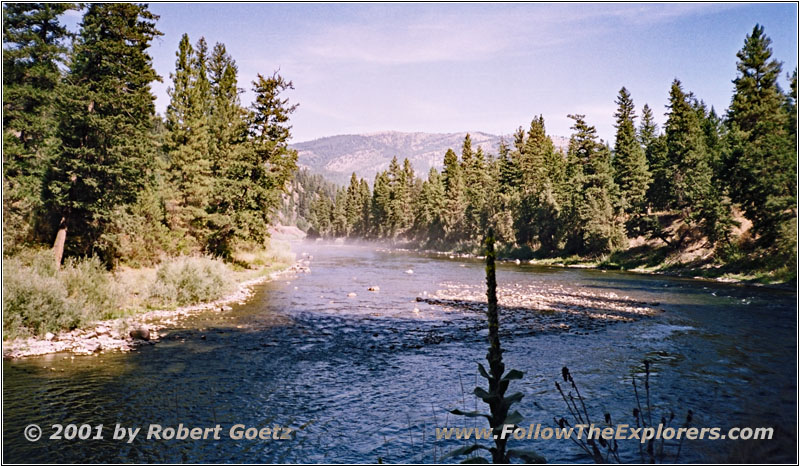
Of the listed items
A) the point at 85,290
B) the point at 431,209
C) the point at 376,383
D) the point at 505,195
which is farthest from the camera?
A: the point at 431,209

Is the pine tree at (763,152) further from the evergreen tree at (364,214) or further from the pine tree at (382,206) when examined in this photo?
the evergreen tree at (364,214)

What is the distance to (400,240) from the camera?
110 meters

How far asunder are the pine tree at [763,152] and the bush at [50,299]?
39389mm

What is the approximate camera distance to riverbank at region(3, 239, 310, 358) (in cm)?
1482

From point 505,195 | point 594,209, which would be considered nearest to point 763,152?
point 594,209

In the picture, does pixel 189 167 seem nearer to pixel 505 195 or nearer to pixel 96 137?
pixel 96 137

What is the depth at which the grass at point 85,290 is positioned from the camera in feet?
50.0

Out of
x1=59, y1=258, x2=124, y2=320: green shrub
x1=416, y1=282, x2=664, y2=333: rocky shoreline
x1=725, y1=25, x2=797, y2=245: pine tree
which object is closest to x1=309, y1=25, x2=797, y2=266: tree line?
x1=725, y1=25, x2=797, y2=245: pine tree

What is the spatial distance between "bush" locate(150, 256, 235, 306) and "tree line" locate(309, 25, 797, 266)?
35688mm

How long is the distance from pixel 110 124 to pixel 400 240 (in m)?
88.6

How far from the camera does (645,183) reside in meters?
A: 54.2

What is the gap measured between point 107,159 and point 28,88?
8.64 metres

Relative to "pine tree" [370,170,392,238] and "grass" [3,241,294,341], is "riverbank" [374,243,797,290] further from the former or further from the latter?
"pine tree" [370,170,392,238]

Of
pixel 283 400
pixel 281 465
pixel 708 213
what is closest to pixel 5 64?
pixel 283 400
